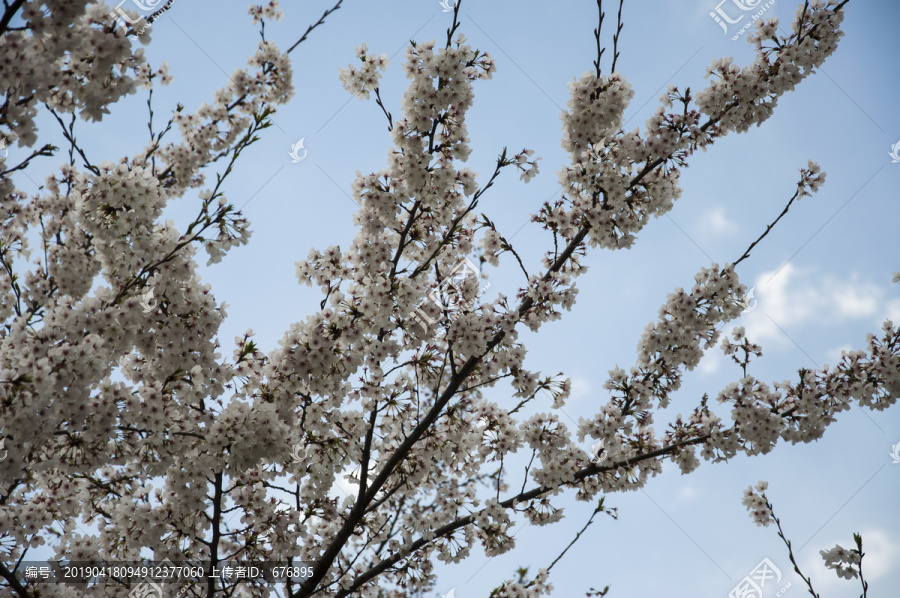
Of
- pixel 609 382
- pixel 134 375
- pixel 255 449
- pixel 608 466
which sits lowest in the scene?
pixel 608 466

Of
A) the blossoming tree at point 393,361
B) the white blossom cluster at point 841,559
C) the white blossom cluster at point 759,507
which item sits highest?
the blossoming tree at point 393,361

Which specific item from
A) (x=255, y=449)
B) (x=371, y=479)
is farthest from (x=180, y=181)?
(x=371, y=479)

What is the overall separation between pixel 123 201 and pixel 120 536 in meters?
2.61

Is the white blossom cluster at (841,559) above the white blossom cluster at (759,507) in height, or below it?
below

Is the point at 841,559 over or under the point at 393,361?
under

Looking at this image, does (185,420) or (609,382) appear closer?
(185,420)

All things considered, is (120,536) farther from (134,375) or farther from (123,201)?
(123,201)

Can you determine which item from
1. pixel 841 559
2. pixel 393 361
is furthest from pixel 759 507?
pixel 393 361

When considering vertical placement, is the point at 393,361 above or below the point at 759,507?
above

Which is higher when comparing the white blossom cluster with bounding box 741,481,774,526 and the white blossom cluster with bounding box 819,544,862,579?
the white blossom cluster with bounding box 741,481,774,526

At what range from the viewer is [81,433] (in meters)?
3.60

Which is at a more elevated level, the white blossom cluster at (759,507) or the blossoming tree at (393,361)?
the blossoming tree at (393,361)

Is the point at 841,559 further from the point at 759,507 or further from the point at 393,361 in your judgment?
the point at 393,361

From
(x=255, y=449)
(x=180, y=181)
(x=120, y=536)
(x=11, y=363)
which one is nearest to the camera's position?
(x=11, y=363)
